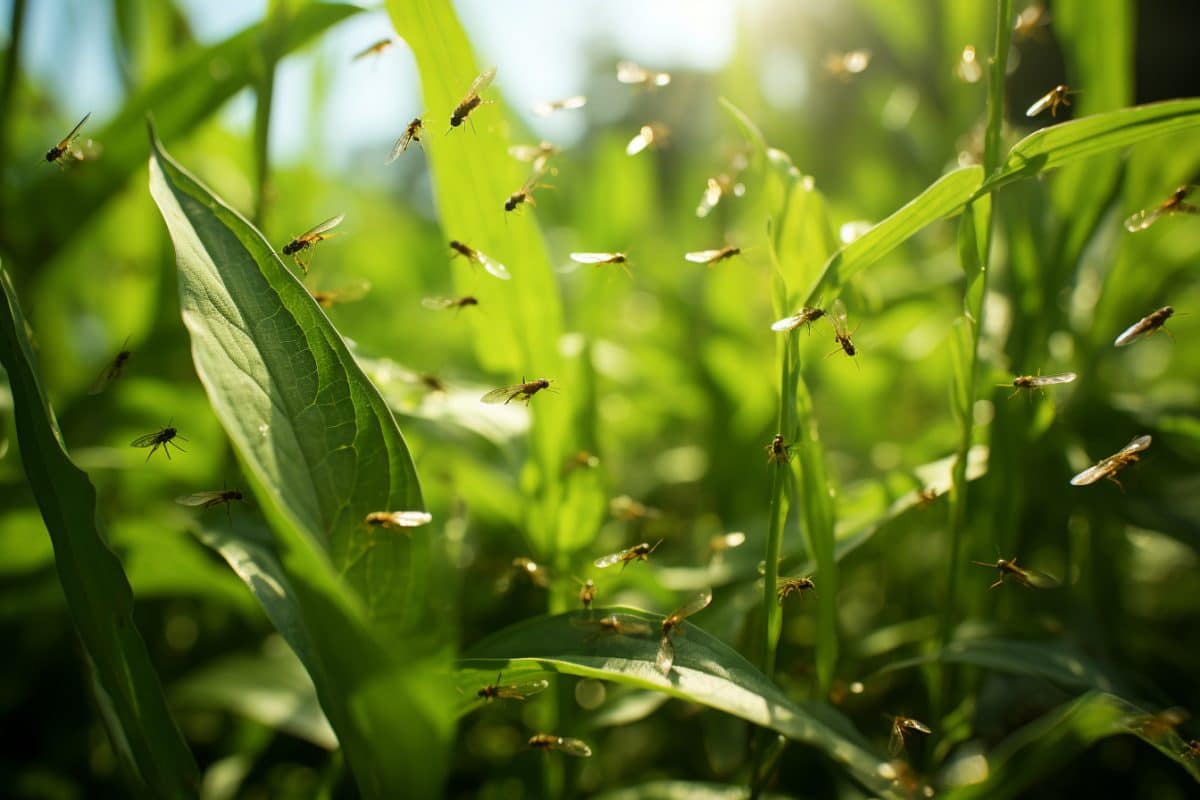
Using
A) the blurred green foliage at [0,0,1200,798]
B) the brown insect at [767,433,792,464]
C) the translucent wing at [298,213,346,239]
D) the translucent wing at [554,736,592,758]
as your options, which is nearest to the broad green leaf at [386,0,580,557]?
the blurred green foliage at [0,0,1200,798]

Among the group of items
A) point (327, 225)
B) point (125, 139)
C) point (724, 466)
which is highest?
point (125, 139)

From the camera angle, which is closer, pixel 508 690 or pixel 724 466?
pixel 508 690

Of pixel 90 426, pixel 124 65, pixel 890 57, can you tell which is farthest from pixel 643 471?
pixel 890 57

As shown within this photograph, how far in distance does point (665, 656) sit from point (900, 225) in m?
0.42

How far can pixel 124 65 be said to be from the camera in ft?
5.72

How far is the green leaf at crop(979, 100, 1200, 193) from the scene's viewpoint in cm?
67

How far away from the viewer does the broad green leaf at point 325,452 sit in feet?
1.82

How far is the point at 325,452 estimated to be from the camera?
0.64 meters

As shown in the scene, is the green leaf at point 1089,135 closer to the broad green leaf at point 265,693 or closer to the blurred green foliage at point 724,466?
the blurred green foliage at point 724,466

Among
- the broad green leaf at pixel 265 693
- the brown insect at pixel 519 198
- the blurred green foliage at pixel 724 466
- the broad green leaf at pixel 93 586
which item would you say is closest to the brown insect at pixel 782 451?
the blurred green foliage at pixel 724 466

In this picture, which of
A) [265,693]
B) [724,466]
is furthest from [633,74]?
[265,693]

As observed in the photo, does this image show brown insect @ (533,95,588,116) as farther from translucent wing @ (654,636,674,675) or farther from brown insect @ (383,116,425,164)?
translucent wing @ (654,636,674,675)

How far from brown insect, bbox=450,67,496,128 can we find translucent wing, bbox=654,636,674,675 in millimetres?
591

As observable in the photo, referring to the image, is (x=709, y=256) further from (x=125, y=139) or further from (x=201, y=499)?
(x=125, y=139)
